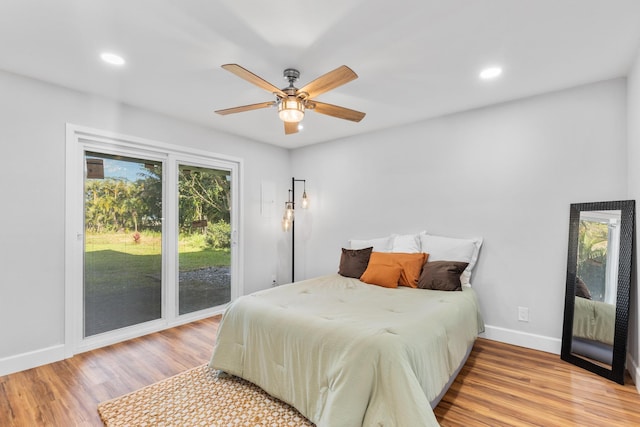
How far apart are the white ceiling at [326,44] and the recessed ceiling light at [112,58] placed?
0.18 feet

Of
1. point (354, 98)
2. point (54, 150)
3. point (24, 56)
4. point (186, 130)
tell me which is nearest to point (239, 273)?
point (186, 130)

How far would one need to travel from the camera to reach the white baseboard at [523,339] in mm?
2971

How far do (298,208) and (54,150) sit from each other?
3.15 metres

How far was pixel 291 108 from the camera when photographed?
7.45ft

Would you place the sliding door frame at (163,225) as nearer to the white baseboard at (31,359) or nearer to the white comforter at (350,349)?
the white baseboard at (31,359)

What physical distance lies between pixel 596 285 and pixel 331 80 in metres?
2.76

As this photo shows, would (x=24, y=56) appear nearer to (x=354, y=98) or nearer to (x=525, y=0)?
(x=354, y=98)

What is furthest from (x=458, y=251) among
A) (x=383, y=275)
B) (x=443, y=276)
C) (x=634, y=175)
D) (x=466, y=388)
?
(x=634, y=175)

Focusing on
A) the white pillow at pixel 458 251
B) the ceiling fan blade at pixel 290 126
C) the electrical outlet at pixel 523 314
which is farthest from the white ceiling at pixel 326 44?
the electrical outlet at pixel 523 314

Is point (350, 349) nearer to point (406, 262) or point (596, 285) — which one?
point (406, 262)

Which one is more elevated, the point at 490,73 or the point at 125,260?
the point at 490,73

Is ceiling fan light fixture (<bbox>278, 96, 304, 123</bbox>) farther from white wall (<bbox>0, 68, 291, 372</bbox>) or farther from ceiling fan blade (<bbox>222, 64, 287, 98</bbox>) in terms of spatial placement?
white wall (<bbox>0, 68, 291, 372</bbox>)

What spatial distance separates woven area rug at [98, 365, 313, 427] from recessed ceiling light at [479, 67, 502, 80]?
9.64 ft

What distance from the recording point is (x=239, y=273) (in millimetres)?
4465
